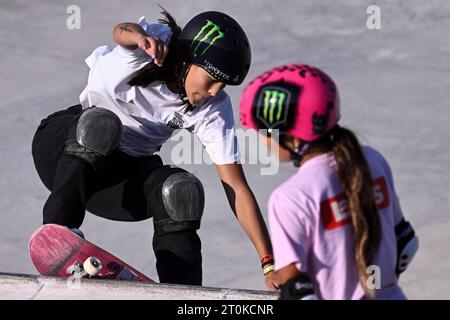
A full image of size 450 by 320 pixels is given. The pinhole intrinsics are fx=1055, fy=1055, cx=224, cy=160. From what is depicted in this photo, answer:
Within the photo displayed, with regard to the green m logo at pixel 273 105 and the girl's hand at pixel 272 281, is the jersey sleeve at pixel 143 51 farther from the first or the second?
the green m logo at pixel 273 105

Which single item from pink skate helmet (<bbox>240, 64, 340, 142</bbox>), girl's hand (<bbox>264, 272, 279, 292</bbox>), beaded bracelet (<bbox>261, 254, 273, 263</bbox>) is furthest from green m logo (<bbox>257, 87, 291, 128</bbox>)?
beaded bracelet (<bbox>261, 254, 273, 263</bbox>)

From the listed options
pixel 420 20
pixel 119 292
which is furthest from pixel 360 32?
pixel 119 292

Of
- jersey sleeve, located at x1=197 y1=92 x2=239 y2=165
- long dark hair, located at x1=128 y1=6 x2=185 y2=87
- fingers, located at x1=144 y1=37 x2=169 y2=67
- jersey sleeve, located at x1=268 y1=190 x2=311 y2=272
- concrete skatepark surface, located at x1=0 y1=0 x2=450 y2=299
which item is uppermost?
fingers, located at x1=144 y1=37 x2=169 y2=67

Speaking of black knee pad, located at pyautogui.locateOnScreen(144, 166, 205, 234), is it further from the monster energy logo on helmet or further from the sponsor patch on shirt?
the sponsor patch on shirt

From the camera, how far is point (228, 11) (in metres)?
10.3

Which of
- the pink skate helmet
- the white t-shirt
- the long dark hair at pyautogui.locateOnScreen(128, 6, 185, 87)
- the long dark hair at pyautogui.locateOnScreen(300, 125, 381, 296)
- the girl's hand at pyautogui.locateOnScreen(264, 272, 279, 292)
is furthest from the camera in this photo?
the white t-shirt

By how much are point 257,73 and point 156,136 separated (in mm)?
3370

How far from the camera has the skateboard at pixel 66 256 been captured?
16.8 ft

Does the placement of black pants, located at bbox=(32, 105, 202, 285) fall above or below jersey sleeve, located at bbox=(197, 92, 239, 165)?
below

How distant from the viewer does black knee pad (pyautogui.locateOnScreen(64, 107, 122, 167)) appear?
5.27 m

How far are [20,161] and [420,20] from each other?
4162 millimetres

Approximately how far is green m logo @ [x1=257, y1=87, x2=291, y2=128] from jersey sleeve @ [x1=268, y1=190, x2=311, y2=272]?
0.27 metres

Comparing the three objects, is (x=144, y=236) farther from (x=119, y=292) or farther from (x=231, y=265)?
(x=119, y=292)

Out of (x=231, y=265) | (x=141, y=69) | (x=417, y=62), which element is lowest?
(x=231, y=265)
